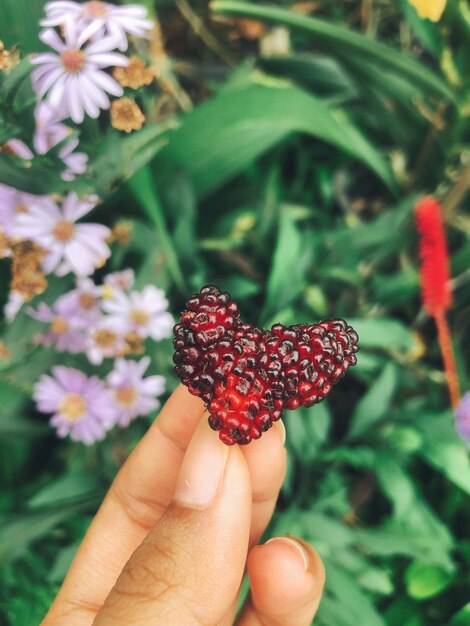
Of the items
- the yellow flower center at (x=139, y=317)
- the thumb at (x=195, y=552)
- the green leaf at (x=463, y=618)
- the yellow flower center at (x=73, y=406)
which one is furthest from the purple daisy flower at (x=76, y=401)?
the green leaf at (x=463, y=618)

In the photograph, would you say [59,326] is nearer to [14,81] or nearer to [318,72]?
[14,81]

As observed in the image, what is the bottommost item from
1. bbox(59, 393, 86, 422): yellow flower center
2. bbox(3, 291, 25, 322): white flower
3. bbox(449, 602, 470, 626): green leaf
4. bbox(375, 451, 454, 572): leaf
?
bbox(449, 602, 470, 626): green leaf

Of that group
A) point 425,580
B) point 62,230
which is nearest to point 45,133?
point 62,230

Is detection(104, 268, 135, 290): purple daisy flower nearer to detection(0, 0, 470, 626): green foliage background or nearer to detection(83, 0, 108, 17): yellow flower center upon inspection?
detection(0, 0, 470, 626): green foliage background

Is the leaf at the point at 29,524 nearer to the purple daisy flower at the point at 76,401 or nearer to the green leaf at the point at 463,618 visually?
the purple daisy flower at the point at 76,401

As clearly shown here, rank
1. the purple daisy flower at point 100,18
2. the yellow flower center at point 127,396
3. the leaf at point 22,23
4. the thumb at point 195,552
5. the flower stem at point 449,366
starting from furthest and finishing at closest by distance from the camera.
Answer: the flower stem at point 449,366, the yellow flower center at point 127,396, the leaf at point 22,23, the purple daisy flower at point 100,18, the thumb at point 195,552

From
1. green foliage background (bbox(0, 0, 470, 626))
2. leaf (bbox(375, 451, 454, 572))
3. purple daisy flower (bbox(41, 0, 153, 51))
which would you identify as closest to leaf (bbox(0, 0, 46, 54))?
green foliage background (bbox(0, 0, 470, 626))
